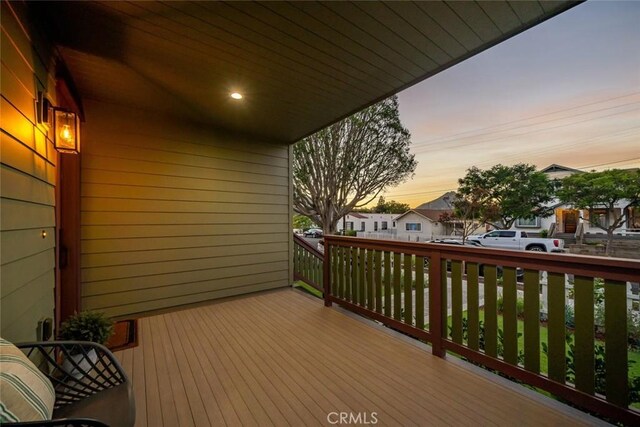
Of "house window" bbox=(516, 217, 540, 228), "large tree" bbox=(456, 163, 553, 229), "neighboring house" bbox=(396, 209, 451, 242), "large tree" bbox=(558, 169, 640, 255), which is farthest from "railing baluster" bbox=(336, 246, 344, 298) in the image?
"neighboring house" bbox=(396, 209, 451, 242)

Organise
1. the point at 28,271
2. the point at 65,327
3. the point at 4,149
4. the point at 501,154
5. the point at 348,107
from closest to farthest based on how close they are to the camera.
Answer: the point at 4,149 < the point at 28,271 < the point at 65,327 < the point at 348,107 < the point at 501,154

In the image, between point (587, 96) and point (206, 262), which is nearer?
point (206, 262)

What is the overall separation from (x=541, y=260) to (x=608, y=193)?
10453mm

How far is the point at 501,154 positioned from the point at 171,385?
1665 cm

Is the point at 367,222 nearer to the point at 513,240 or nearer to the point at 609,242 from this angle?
the point at 513,240

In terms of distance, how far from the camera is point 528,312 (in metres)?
1.68

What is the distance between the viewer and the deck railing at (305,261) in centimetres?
501

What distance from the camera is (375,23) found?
180 cm

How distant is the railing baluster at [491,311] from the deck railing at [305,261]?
333 centimetres

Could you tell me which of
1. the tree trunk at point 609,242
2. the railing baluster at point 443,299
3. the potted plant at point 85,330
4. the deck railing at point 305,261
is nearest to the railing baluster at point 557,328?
the railing baluster at point 443,299

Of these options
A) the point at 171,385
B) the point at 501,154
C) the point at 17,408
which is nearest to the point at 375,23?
the point at 17,408

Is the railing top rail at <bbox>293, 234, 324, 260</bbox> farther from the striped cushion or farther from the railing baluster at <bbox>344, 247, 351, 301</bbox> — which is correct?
the striped cushion

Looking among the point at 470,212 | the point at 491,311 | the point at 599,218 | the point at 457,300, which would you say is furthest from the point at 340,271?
the point at 470,212

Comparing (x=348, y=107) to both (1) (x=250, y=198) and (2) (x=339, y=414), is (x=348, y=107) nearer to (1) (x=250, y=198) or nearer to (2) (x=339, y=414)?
(1) (x=250, y=198)
